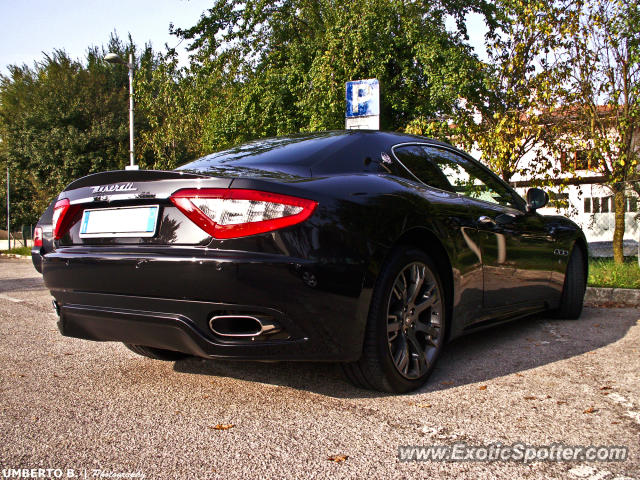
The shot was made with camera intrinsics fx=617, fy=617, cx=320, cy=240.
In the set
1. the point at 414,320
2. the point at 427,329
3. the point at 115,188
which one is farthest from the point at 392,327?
the point at 115,188

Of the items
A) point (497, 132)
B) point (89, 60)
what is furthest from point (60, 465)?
point (89, 60)

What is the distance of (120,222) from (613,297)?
5718mm

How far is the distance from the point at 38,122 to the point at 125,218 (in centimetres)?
3195

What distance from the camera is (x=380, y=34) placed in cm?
1656

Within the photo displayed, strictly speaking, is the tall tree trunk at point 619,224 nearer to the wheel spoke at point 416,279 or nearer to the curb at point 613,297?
the curb at point 613,297

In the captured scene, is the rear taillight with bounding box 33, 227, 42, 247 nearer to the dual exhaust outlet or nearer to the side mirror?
the dual exhaust outlet

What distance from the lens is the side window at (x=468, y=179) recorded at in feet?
12.7

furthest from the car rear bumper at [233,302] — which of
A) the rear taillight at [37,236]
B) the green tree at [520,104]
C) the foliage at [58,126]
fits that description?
the foliage at [58,126]

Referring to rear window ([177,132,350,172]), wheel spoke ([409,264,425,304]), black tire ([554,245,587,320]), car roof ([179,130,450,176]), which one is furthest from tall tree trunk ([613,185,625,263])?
rear window ([177,132,350,172])

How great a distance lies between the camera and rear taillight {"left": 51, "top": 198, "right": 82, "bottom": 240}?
10.1 ft

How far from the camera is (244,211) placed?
255 cm

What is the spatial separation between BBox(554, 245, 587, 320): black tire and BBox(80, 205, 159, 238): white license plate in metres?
3.72

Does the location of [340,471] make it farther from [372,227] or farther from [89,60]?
[89,60]

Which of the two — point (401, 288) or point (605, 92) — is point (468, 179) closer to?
point (401, 288)
